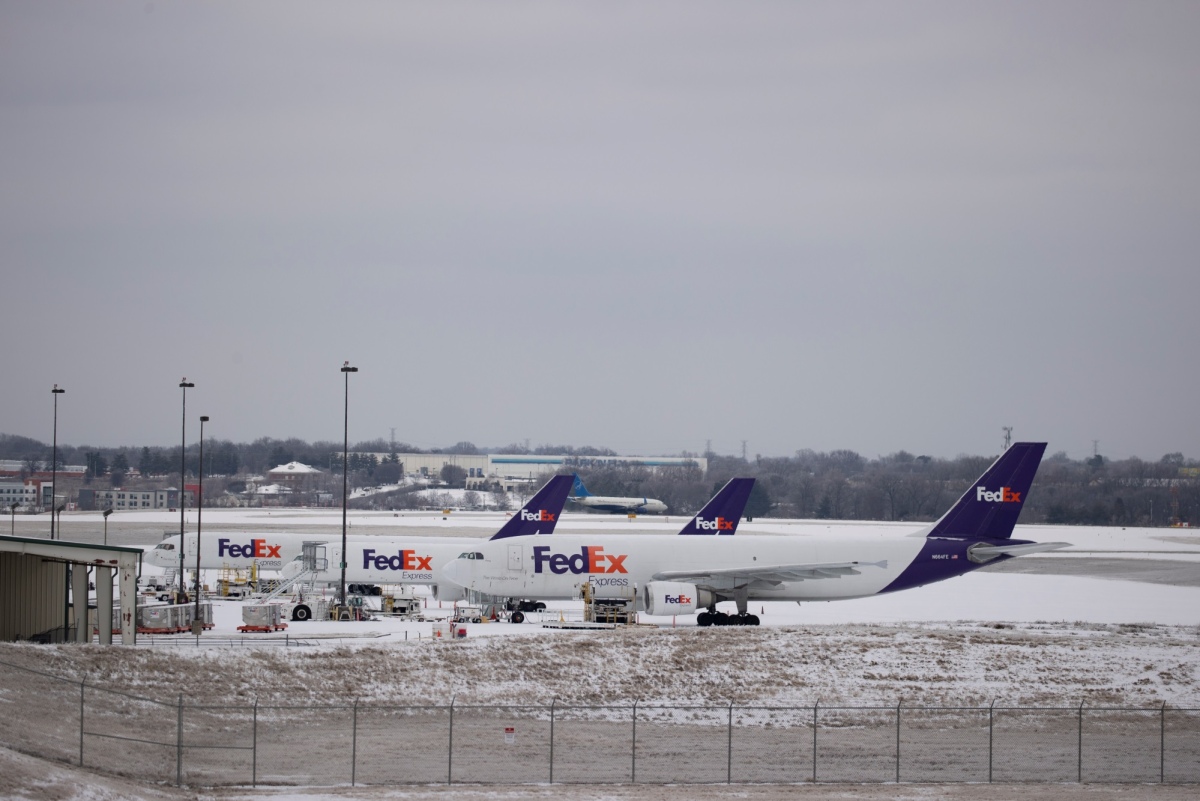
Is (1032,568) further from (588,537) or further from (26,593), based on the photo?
(26,593)

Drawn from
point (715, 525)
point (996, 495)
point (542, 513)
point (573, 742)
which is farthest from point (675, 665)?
point (542, 513)

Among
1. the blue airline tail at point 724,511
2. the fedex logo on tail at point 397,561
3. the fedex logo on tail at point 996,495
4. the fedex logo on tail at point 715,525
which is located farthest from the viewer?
the fedex logo on tail at point 715,525

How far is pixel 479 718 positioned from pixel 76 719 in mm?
10422

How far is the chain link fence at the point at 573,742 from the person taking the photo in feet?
90.4

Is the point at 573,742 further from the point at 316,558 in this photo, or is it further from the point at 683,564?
the point at 316,558

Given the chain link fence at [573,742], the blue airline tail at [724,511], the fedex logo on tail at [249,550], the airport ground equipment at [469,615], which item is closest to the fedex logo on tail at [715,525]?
the blue airline tail at [724,511]

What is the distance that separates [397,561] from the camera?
65.6 metres

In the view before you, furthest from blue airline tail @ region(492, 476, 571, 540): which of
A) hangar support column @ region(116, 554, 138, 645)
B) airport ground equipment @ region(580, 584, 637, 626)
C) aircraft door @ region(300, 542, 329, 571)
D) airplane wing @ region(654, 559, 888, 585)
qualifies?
hangar support column @ region(116, 554, 138, 645)

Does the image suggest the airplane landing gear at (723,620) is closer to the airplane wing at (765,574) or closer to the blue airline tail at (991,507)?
the airplane wing at (765,574)

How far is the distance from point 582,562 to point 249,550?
88.9 feet

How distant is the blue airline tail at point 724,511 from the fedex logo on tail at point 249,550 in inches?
944

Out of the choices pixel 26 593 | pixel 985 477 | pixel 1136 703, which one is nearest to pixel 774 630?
pixel 1136 703

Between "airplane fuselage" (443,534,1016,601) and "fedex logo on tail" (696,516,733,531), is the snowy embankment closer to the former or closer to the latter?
"airplane fuselage" (443,534,1016,601)

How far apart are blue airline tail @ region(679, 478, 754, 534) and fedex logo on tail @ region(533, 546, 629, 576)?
47.4ft
